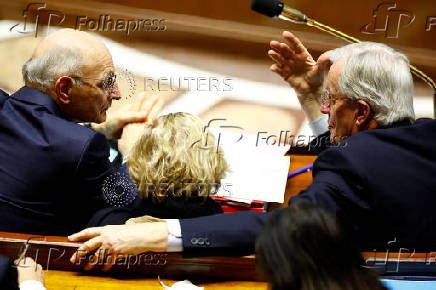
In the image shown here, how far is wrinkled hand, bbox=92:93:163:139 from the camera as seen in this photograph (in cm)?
204

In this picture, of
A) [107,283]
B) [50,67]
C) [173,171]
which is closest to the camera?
Answer: [107,283]

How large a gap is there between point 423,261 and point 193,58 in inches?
83.3

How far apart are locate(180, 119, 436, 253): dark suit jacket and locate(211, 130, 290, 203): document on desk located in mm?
425

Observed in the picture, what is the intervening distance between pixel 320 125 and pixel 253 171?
0.35 metres

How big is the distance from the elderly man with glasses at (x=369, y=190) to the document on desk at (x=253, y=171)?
16.3 inches

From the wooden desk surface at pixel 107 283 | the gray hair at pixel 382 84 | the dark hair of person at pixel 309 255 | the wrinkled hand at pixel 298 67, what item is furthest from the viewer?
the wrinkled hand at pixel 298 67

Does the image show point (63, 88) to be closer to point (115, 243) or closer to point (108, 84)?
point (108, 84)

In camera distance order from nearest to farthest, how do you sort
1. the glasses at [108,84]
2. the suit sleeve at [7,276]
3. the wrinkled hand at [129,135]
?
the suit sleeve at [7,276]
the glasses at [108,84]
the wrinkled hand at [129,135]

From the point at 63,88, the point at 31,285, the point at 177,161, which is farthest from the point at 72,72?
the point at 31,285

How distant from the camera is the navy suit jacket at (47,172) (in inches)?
63.1

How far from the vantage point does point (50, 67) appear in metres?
1.80

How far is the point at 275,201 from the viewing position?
192cm

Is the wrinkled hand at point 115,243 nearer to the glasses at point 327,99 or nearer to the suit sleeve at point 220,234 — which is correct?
the suit sleeve at point 220,234

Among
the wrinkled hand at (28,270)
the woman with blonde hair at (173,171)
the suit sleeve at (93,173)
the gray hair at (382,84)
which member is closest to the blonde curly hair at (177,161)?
the woman with blonde hair at (173,171)
